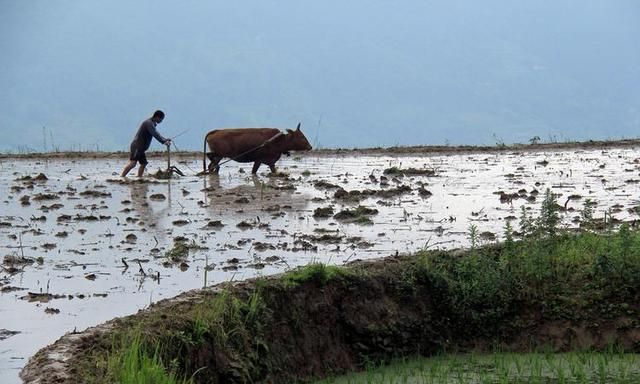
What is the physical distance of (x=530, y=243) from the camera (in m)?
8.12

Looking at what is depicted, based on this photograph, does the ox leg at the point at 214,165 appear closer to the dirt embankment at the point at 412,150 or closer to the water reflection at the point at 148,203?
the water reflection at the point at 148,203

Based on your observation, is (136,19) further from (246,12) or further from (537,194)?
(537,194)

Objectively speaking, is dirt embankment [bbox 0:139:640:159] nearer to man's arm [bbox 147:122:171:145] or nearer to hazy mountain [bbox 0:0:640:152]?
man's arm [bbox 147:122:171:145]

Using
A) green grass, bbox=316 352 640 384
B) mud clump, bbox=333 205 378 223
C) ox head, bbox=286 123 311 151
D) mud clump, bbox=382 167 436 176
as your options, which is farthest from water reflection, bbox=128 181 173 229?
green grass, bbox=316 352 640 384

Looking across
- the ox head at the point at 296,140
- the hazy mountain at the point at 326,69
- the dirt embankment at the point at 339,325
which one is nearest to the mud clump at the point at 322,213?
the dirt embankment at the point at 339,325

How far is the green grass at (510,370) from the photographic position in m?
6.16

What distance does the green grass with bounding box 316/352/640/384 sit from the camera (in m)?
6.16

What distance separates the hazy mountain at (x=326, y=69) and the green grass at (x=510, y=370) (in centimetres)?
8714

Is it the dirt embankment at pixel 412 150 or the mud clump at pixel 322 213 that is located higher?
the dirt embankment at pixel 412 150

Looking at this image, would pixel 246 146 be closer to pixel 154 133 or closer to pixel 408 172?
pixel 154 133

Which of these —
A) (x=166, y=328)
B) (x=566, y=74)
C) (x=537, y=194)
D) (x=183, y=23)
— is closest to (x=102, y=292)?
(x=166, y=328)

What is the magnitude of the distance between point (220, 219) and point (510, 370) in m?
5.87

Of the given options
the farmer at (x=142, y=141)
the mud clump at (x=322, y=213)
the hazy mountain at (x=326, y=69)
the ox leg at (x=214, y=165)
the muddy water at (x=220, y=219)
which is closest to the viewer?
the muddy water at (x=220, y=219)

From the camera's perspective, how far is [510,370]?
649cm
